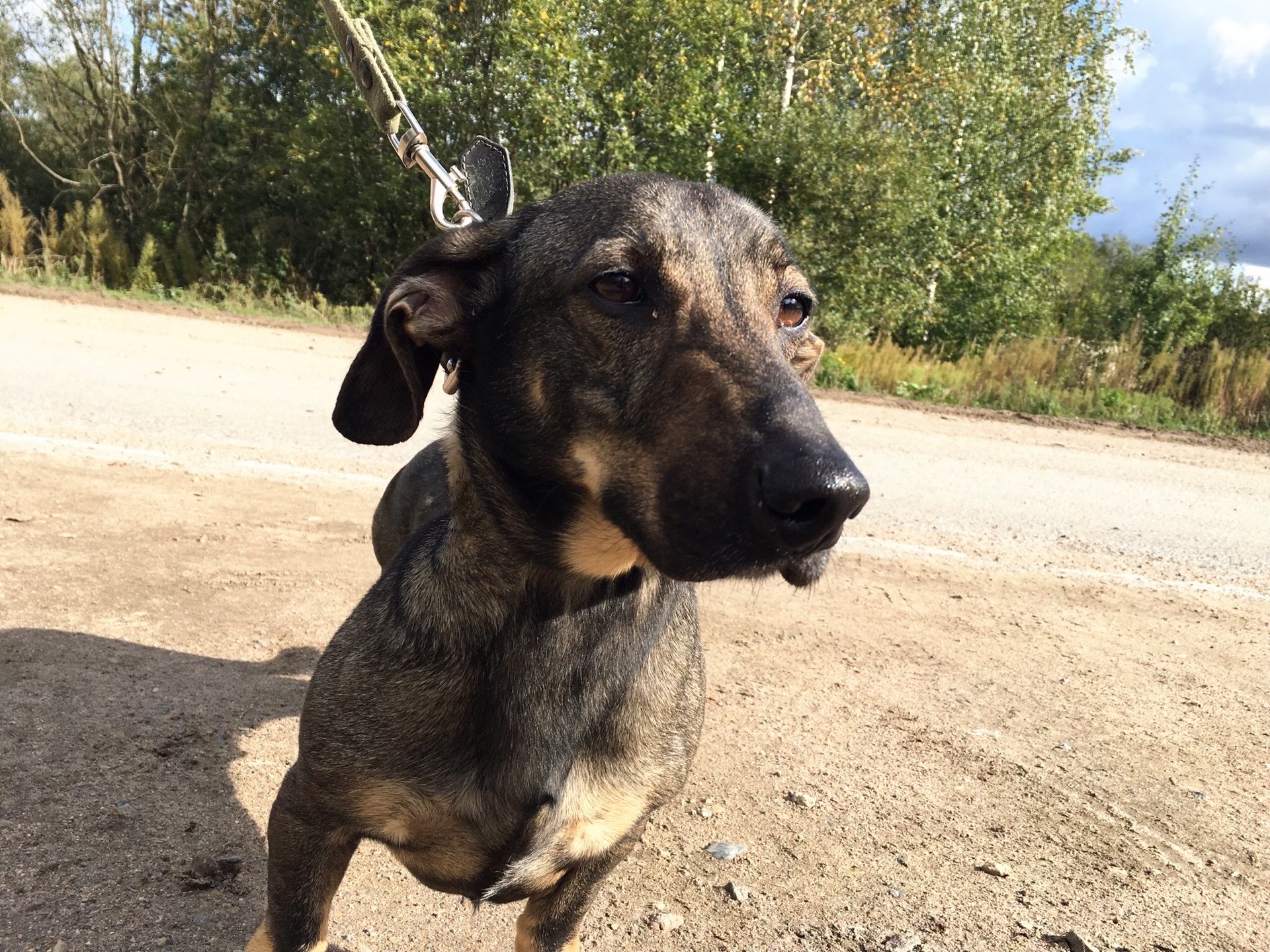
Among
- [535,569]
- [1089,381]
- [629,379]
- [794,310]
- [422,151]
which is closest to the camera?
[629,379]

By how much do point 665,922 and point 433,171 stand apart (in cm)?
287

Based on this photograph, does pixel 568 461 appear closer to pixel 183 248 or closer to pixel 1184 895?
pixel 1184 895

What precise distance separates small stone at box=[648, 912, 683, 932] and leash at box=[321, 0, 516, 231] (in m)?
2.66

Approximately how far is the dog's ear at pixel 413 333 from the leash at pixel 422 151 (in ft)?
4.20

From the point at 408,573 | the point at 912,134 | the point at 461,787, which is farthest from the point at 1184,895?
the point at 912,134

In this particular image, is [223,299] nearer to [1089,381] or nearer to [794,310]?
[1089,381]

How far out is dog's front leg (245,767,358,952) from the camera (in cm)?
249

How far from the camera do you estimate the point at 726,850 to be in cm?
331

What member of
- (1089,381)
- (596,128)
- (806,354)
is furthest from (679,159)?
(806,354)

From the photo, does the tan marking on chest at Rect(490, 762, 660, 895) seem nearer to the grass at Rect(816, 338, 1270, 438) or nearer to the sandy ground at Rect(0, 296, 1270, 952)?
the sandy ground at Rect(0, 296, 1270, 952)

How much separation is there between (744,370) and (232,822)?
7.78ft

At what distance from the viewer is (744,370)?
206 centimetres

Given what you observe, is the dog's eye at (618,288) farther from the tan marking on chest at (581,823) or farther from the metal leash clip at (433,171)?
the metal leash clip at (433,171)

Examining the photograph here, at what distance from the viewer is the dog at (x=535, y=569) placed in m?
2.26
